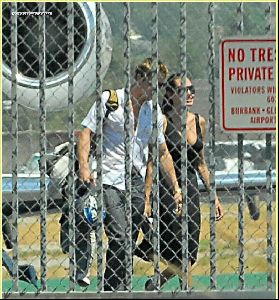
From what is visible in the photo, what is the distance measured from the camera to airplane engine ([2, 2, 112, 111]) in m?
6.61

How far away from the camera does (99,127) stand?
6.37 m

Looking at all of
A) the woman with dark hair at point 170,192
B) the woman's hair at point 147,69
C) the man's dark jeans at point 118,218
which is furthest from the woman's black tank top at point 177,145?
the woman's hair at point 147,69

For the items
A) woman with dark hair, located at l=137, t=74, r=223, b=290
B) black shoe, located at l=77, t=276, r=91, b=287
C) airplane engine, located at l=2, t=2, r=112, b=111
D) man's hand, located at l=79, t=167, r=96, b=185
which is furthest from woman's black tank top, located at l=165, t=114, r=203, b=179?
black shoe, located at l=77, t=276, r=91, b=287

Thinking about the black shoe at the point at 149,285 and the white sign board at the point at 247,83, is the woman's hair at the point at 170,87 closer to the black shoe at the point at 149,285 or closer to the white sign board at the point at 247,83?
the white sign board at the point at 247,83

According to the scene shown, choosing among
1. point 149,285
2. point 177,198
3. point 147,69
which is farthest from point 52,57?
point 149,285

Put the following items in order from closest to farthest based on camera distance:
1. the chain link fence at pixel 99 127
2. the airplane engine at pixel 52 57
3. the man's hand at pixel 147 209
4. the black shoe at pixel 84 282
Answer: the chain link fence at pixel 99 127 < the airplane engine at pixel 52 57 < the black shoe at pixel 84 282 < the man's hand at pixel 147 209

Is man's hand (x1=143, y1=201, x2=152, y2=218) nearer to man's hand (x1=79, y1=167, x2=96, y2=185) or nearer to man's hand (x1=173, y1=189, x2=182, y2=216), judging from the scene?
man's hand (x1=173, y1=189, x2=182, y2=216)

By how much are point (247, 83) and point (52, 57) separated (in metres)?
1.17

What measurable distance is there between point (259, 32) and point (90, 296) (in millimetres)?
1679

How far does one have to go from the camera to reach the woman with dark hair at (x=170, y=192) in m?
6.96

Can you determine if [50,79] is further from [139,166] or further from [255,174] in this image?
[255,174]

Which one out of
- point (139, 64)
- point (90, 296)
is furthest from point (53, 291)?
point (139, 64)

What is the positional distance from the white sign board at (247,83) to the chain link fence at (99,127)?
78 millimetres

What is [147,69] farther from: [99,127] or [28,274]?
[28,274]
